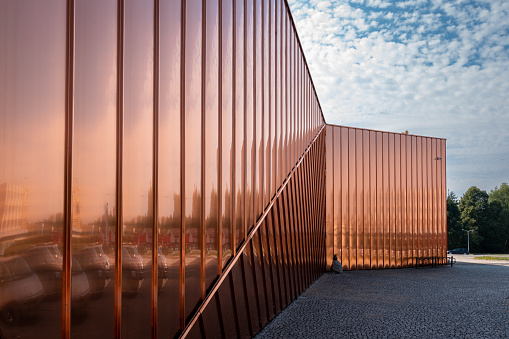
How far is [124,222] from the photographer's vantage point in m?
→ 3.74

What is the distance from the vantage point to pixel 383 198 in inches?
781

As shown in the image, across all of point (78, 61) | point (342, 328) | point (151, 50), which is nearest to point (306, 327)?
point (342, 328)

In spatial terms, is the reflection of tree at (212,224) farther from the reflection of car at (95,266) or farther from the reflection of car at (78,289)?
the reflection of car at (78,289)

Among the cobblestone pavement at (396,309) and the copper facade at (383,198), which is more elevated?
the copper facade at (383,198)

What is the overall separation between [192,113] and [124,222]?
1.81 meters

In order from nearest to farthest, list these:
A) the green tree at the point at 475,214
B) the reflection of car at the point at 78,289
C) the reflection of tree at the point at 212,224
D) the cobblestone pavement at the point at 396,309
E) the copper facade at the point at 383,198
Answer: the reflection of car at the point at 78,289, the reflection of tree at the point at 212,224, the cobblestone pavement at the point at 396,309, the copper facade at the point at 383,198, the green tree at the point at 475,214

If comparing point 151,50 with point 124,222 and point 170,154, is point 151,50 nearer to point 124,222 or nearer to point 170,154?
point 170,154

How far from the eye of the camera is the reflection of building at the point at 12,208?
2.56m

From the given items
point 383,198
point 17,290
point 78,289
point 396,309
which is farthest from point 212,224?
point 383,198

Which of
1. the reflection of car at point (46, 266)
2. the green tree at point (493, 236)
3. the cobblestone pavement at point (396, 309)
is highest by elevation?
the reflection of car at point (46, 266)

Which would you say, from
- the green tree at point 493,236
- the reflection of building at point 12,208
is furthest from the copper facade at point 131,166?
the green tree at point 493,236

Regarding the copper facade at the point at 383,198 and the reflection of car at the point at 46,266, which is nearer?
the reflection of car at the point at 46,266

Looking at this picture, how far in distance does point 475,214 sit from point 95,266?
71258 mm

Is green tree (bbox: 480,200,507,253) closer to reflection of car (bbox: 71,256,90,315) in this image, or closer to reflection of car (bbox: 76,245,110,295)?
reflection of car (bbox: 76,245,110,295)
